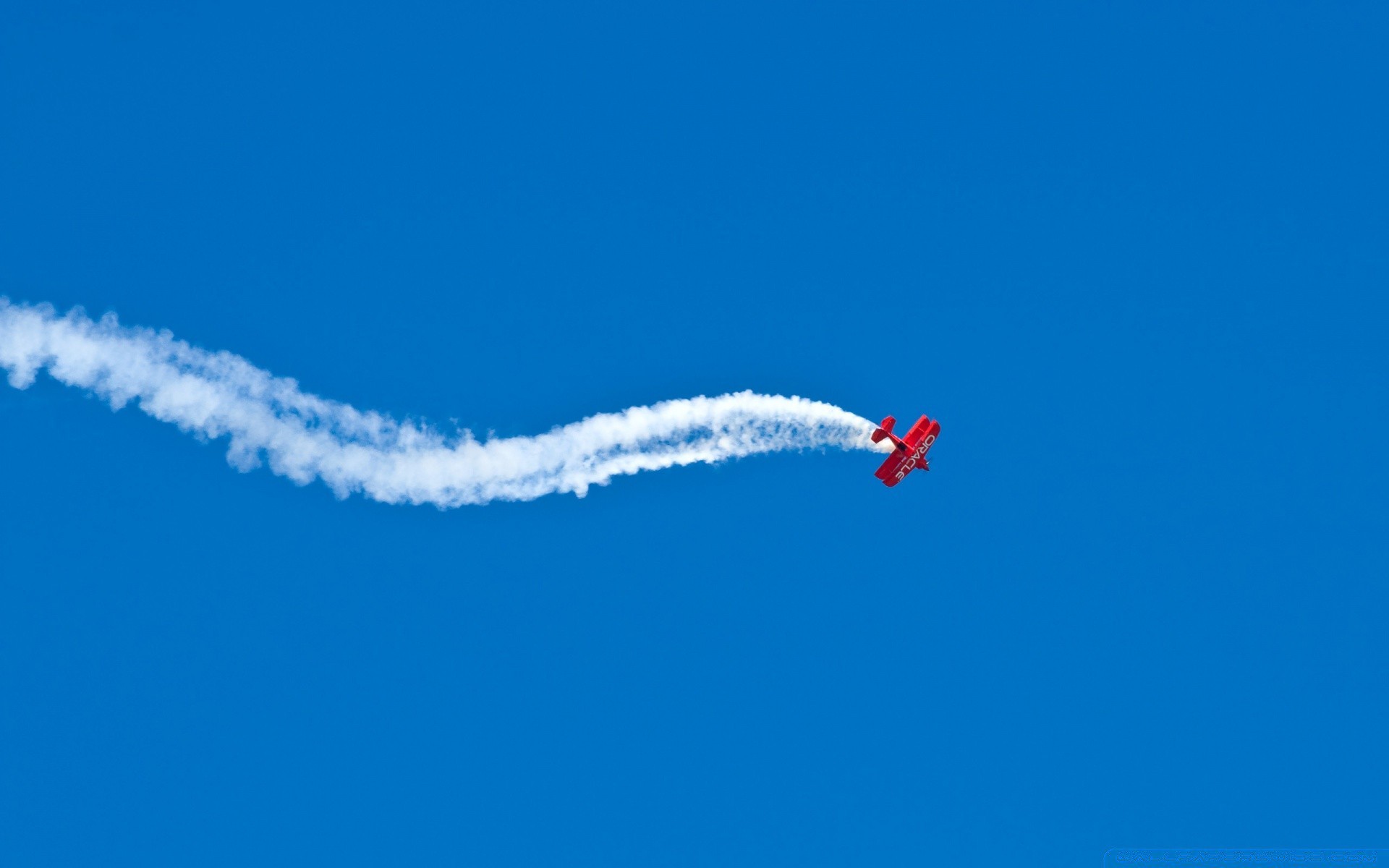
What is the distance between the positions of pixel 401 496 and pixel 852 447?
18300mm

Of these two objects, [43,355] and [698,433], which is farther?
[698,433]

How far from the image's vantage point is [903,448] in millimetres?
80625

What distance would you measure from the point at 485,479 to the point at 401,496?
339cm

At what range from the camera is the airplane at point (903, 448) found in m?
80.1

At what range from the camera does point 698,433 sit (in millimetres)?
81562

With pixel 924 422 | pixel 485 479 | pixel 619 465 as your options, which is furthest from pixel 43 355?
pixel 924 422

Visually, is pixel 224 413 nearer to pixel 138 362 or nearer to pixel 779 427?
pixel 138 362

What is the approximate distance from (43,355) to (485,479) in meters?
17.6

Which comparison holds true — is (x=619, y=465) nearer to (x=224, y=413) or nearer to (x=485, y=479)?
(x=485, y=479)

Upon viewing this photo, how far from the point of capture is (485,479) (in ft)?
264

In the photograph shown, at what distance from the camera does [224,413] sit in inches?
3076

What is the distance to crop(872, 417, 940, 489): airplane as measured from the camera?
3155 inches

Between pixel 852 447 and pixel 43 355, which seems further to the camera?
pixel 852 447

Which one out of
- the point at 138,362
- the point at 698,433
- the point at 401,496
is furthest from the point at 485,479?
the point at 138,362
